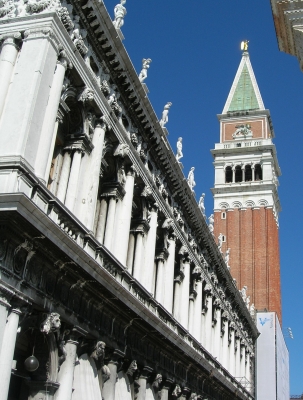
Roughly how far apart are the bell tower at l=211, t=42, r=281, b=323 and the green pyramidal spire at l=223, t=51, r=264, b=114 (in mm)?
832

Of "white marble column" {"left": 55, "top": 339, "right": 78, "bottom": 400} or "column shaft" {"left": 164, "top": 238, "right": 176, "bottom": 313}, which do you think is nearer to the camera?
"white marble column" {"left": 55, "top": 339, "right": 78, "bottom": 400}

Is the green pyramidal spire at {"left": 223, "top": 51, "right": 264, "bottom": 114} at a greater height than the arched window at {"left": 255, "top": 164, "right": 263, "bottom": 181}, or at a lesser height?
greater

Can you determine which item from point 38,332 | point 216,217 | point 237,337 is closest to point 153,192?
point 38,332

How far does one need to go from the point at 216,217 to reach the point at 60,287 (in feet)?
172

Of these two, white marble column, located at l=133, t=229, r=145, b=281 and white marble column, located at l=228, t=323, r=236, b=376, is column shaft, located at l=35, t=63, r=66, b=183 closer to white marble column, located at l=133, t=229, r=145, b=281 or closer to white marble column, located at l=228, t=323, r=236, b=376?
white marble column, located at l=133, t=229, r=145, b=281

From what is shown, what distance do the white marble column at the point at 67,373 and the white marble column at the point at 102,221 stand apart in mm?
6207

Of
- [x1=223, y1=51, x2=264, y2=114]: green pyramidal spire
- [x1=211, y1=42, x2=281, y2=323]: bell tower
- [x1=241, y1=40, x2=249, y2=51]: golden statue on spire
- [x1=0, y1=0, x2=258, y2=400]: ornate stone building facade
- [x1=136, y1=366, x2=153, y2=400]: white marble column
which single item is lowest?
[x1=136, y1=366, x2=153, y2=400]: white marble column

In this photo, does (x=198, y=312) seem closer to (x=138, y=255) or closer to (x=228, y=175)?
(x=138, y=255)

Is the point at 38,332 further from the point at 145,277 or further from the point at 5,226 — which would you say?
the point at 145,277

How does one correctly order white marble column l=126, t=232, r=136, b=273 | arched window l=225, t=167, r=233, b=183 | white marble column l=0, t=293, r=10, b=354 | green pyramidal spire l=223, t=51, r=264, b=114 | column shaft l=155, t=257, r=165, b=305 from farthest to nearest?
green pyramidal spire l=223, t=51, r=264, b=114 → arched window l=225, t=167, r=233, b=183 → column shaft l=155, t=257, r=165, b=305 → white marble column l=126, t=232, r=136, b=273 → white marble column l=0, t=293, r=10, b=354

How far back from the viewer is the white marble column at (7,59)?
16.1 metres

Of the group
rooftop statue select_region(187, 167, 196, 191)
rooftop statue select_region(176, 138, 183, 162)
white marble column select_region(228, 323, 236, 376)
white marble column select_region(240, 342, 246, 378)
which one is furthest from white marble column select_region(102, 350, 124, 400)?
white marble column select_region(240, 342, 246, 378)

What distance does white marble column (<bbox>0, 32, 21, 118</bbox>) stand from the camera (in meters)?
16.1

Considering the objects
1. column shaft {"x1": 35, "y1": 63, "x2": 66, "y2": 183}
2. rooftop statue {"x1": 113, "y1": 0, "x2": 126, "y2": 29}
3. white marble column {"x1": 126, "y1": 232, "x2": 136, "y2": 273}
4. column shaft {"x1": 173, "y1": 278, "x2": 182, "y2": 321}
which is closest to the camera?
column shaft {"x1": 35, "y1": 63, "x2": 66, "y2": 183}
